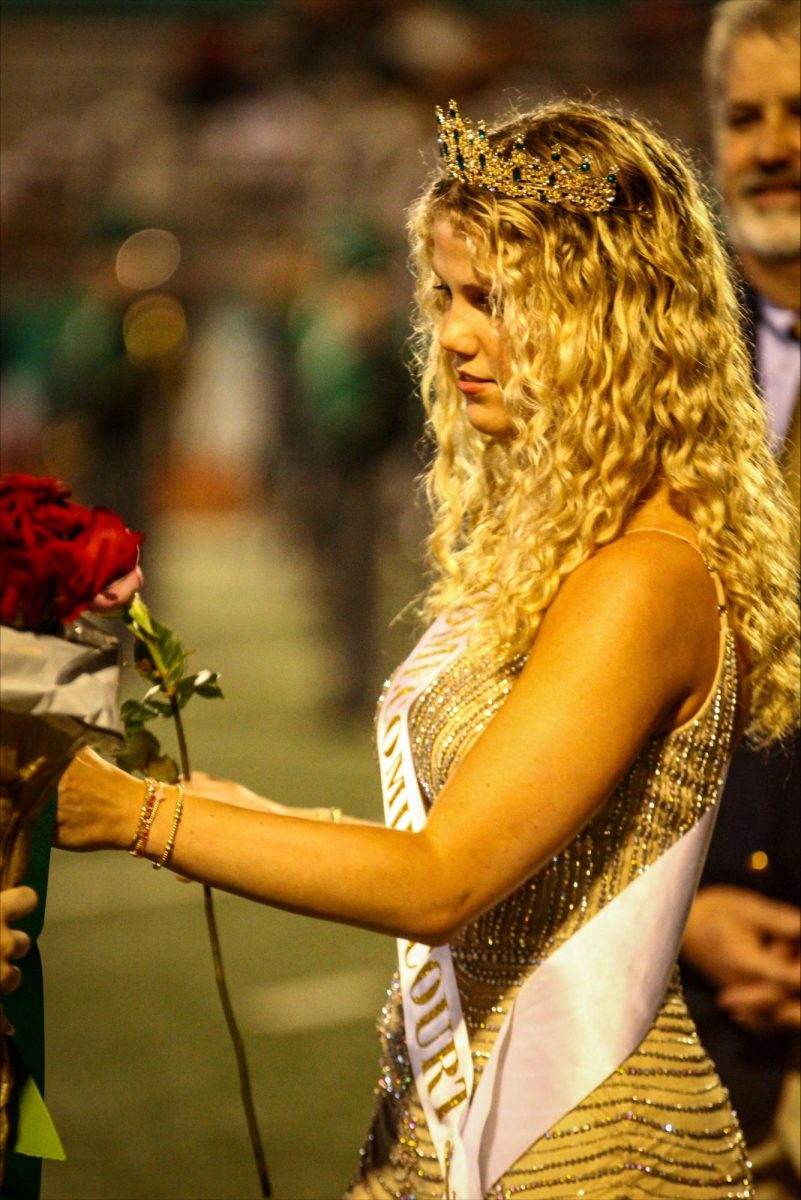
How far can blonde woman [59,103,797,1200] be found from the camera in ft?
5.57

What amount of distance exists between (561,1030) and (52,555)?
786 millimetres

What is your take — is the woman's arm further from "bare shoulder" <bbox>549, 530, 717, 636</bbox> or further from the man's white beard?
the man's white beard

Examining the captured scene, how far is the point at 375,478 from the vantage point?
880 centimetres

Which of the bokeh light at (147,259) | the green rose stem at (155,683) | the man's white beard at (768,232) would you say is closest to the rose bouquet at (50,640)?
the green rose stem at (155,683)

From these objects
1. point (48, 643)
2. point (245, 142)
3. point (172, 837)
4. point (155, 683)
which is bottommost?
point (172, 837)

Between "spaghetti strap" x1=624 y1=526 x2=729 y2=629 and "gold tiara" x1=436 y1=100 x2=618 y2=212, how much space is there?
341 mm

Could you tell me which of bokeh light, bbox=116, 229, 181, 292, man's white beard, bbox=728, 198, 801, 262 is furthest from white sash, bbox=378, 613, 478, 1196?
bokeh light, bbox=116, 229, 181, 292

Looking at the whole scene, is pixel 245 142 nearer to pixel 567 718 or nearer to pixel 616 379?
pixel 616 379

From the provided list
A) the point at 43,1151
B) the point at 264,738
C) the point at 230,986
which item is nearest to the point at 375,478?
the point at 264,738

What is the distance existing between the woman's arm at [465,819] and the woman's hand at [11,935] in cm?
7

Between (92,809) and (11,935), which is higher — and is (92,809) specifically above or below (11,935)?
above

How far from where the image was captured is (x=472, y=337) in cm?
187

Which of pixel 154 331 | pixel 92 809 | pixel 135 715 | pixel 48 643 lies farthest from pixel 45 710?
pixel 154 331

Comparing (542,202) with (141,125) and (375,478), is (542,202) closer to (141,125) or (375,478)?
(375,478)
